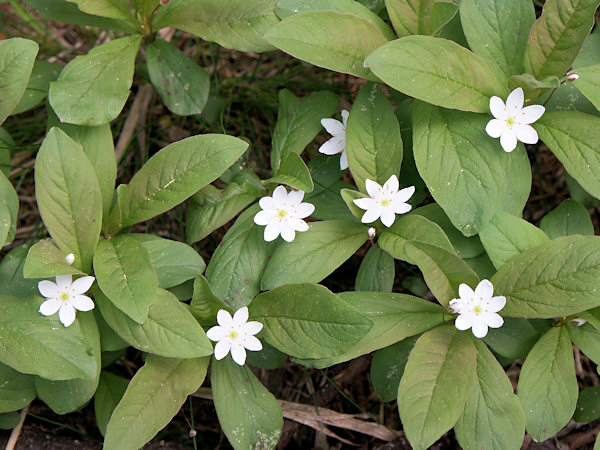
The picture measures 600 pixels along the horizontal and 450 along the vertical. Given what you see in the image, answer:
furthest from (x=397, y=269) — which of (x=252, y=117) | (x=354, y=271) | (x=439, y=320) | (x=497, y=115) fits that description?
(x=252, y=117)

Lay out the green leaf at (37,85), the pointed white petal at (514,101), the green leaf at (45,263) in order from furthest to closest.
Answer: the green leaf at (37,85) < the pointed white petal at (514,101) < the green leaf at (45,263)

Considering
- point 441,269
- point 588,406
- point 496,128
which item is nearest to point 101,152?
point 441,269

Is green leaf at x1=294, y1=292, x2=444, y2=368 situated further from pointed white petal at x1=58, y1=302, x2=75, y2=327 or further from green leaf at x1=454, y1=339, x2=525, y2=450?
pointed white petal at x1=58, y1=302, x2=75, y2=327

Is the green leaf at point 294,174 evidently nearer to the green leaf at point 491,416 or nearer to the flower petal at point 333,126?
the flower petal at point 333,126

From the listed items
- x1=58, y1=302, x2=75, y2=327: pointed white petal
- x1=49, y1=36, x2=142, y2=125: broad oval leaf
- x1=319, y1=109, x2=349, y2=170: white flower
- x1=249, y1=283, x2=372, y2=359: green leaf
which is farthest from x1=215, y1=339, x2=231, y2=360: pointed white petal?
x1=49, y1=36, x2=142, y2=125: broad oval leaf

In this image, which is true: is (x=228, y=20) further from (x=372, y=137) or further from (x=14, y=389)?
(x=14, y=389)

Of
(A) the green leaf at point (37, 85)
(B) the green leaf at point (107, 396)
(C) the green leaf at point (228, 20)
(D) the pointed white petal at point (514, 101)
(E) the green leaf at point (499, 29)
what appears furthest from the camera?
(A) the green leaf at point (37, 85)

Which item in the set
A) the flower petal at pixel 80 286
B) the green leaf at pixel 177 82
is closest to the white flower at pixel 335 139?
the green leaf at pixel 177 82

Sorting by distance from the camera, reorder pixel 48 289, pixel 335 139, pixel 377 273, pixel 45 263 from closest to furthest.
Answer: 1. pixel 45 263
2. pixel 48 289
3. pixel 377 273
4. pixel 335 139
